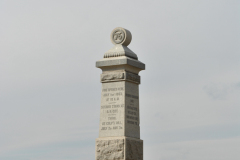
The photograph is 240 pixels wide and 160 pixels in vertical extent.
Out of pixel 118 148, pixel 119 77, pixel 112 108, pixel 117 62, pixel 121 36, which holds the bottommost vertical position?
pixel 118 148

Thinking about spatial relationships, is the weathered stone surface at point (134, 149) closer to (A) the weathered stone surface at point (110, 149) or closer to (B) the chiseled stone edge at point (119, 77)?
(A) the weathered stone surface at point (110, 149)

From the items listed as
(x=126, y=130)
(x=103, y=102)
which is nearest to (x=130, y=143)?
(x=126, y=130)

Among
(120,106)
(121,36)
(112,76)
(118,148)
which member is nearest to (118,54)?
(121,36)

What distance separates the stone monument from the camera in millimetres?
17984

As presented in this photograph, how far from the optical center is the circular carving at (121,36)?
19.0 meters

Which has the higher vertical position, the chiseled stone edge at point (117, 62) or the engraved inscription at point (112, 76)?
the chiseled stone edge at point (117, 62)

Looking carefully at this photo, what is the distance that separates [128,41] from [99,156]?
4.04 metres

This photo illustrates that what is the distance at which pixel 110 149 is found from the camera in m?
18.0

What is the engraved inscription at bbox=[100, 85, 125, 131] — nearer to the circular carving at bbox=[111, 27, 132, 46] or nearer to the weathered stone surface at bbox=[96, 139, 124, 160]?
the weathered stone surface at bbox=[96, 139, 124, 160]

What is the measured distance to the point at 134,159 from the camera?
18.2 m

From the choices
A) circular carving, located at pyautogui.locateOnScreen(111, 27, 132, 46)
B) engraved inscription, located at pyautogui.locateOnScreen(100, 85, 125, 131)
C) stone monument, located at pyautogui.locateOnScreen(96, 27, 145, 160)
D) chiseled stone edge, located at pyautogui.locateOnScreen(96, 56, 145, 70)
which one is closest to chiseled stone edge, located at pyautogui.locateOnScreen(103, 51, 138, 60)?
stone monument, located at pyautogui.locateOnScreen(96, 27, 145, 160)

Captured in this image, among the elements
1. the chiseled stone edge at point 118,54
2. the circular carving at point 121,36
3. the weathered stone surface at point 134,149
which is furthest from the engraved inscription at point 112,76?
the weathered stone surface at point 134,149

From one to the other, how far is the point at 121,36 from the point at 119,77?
1573mm

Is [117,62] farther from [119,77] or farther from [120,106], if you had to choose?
[120,106]
